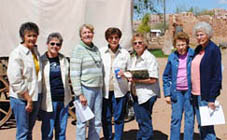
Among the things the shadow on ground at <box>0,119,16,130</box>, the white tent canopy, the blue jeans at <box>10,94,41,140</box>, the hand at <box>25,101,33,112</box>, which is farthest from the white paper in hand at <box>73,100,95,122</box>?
the shadow on ground at <box>0,119,16,130</box>

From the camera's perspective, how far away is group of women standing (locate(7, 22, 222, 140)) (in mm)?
3594

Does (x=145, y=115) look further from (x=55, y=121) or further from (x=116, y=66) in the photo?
(x=55, y=121)

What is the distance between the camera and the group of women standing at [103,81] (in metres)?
3.59

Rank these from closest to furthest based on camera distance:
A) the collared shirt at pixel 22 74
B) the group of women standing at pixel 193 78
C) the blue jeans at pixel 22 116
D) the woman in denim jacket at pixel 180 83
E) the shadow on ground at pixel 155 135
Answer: the collared shirt at pixel 22 74
the blue jeans at pixel 22 116
the group of women standing at pixel 193 78
the woman in denim jacket at pixel 180 83
the shadow on ground at pixel 155 135

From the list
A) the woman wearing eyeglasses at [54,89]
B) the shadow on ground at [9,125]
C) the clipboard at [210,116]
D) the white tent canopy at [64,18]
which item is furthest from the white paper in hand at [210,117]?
the shadow on ground at [9,125]

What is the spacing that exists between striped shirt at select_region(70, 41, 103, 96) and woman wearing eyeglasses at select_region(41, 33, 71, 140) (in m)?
0.10

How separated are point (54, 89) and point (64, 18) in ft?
6.21

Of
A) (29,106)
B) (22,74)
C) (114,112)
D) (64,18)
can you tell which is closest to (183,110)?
(114,112)

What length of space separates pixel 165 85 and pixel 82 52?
117 cm

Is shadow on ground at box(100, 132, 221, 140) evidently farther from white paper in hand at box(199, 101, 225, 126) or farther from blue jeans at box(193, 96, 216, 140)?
white paper in hand at box(199, 101, 225, 126)

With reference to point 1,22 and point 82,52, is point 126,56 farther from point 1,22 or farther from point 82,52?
point 1,22

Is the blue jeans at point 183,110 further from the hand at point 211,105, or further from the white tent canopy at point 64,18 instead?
the white tent canopy at point 64,18

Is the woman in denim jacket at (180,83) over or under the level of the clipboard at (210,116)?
over

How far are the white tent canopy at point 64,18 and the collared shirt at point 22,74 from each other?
5.88 ft
